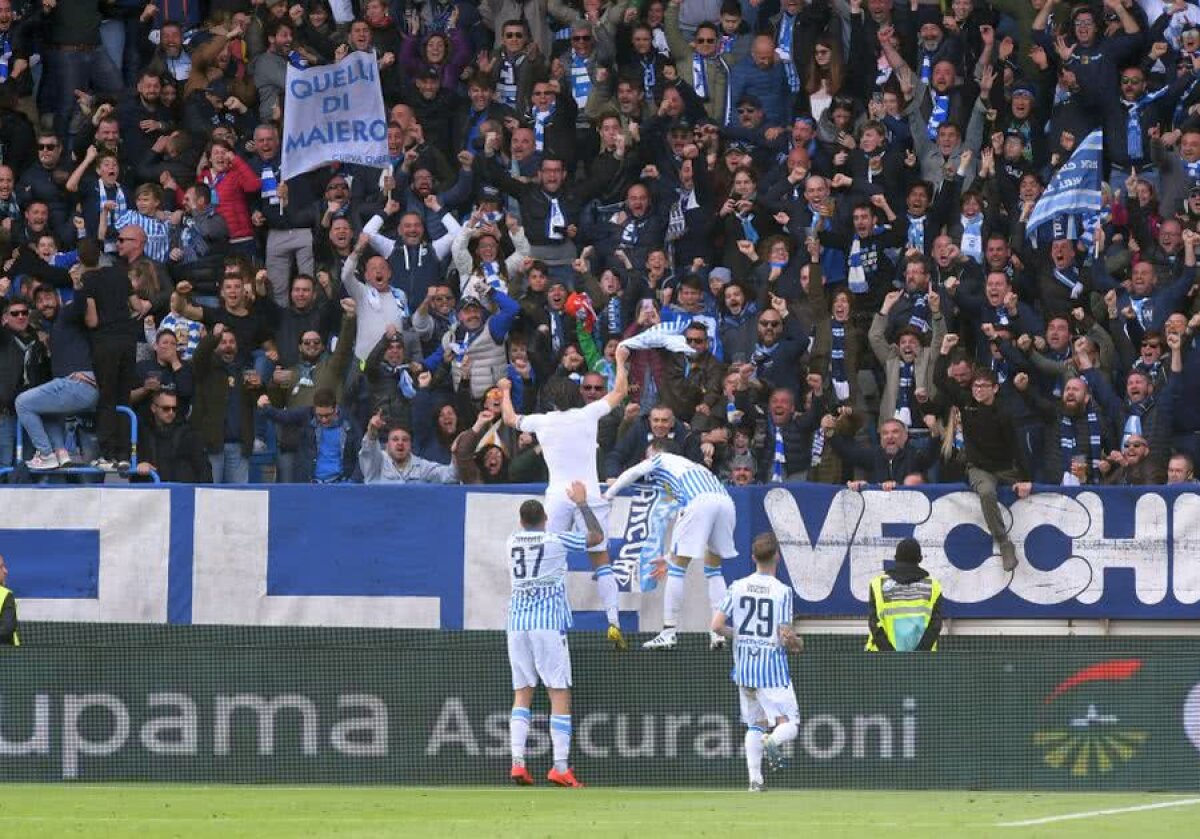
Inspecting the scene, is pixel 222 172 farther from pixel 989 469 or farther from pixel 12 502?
pixel 989 469

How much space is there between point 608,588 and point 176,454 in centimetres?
482

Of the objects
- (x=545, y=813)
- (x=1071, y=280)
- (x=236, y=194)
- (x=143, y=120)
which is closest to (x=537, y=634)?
(x=545, y=813)

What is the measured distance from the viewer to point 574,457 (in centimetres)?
2109

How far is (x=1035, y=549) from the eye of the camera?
73.0 ft

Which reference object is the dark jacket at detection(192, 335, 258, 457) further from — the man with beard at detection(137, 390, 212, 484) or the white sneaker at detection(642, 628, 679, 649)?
the white sneaker at detection(642, 628, 679, 649)

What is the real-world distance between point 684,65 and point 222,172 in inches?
212

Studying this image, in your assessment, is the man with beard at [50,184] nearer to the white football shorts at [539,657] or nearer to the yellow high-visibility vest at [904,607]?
the white football shorts at [539,657]

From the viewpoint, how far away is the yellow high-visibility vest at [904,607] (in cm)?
2006

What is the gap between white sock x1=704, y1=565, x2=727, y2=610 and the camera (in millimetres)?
21125

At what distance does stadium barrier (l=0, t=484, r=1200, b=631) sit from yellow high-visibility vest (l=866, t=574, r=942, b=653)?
7.15 ft

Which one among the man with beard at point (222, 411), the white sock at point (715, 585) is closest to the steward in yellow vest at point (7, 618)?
the man with beard at point (222, 411)

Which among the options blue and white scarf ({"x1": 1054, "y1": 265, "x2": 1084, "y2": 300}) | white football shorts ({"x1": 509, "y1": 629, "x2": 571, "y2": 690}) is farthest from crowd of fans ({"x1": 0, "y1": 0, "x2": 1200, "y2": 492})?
white football shorts ({"x1": 509, "y1": 629, "x2": 571, "y2": 690})

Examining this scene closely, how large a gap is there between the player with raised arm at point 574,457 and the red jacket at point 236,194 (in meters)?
6.07

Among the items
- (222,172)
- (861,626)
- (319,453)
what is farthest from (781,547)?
(222,172)
